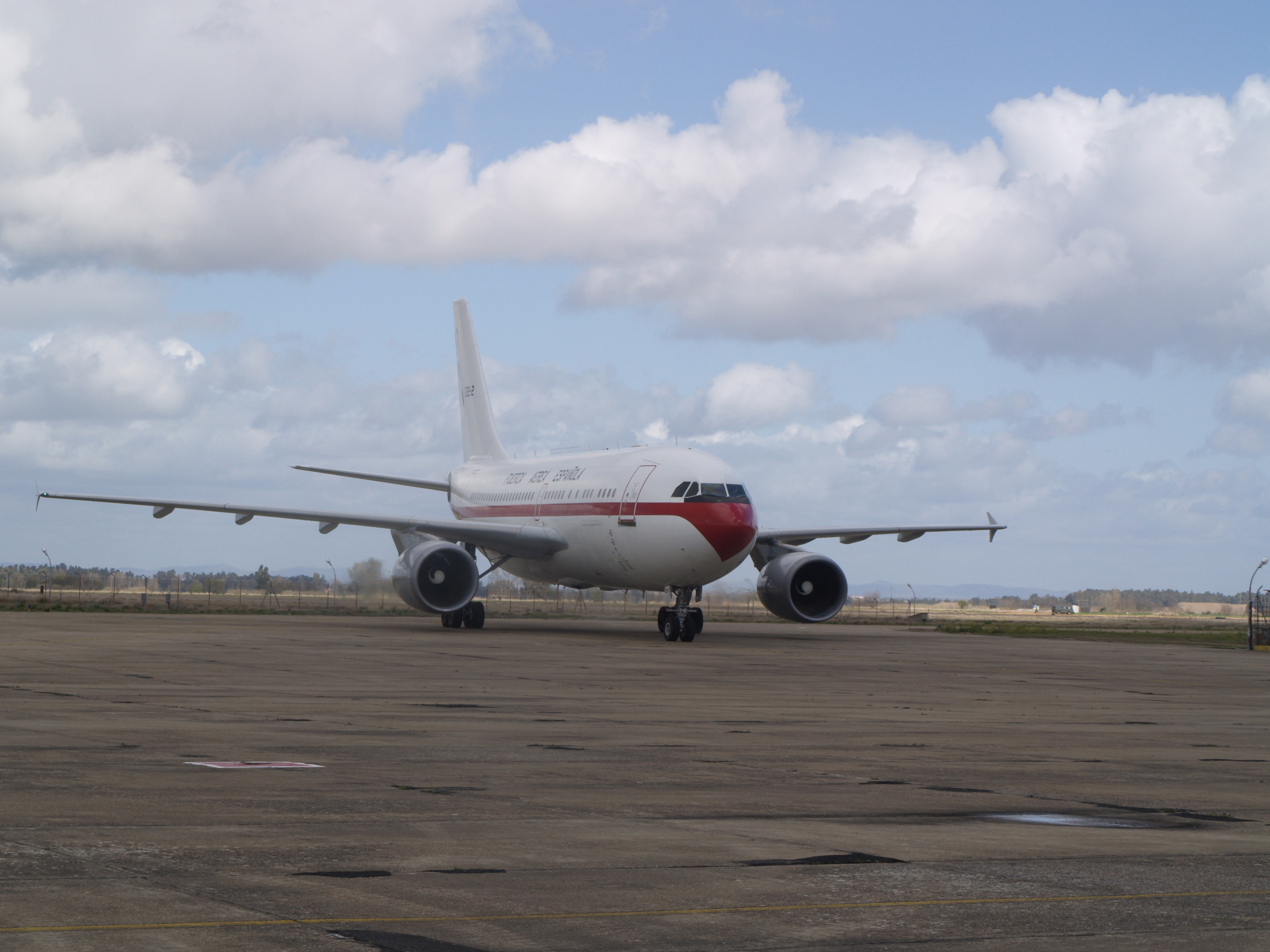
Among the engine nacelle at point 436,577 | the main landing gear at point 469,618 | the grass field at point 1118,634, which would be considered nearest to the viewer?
the engine nacelle at point 436,577

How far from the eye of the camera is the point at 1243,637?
47250 mm

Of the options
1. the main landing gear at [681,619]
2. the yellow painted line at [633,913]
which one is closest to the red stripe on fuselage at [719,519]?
the main landing gear at [681,619]

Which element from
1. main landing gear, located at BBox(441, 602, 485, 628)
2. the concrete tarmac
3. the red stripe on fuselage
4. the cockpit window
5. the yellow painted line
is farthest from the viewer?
main landing gear, located at BBox(441, 602, 485, 628)

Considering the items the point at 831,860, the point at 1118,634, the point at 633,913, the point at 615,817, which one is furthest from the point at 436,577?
the point at 633,913

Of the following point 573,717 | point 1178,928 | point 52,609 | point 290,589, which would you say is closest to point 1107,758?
point 573,717

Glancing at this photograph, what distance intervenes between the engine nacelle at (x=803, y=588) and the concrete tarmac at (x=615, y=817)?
1551 cm

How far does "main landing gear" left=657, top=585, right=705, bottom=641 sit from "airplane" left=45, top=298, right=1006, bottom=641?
0.11 feet

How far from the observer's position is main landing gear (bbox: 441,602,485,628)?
124 feet

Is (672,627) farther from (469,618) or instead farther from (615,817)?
(615,817)

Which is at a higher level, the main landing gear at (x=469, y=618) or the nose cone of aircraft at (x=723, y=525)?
the nose cone of aircraft at (x=723, y=525)

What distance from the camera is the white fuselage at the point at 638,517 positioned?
31.4 metres

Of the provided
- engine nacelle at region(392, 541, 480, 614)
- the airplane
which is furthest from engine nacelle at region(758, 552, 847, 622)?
engine nacelle at region(392, 541, 480, 614)

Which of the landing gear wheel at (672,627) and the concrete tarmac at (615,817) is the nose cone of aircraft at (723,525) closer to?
the landing gear wheel at (672,627)

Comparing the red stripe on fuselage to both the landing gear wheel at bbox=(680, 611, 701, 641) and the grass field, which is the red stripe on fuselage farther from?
the grass field
